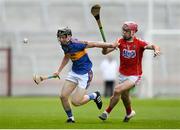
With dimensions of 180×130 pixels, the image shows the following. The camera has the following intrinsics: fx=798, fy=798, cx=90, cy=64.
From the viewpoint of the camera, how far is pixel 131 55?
56.7 ft

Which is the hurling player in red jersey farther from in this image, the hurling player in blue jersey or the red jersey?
the hurling player in blue jersey

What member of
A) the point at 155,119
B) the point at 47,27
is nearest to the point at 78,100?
the point at 155,119

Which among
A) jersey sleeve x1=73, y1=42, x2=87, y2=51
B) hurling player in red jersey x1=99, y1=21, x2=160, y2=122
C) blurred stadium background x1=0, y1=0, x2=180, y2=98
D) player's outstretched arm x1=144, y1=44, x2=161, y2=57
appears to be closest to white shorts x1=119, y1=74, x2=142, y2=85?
hurling player in red jersey x1=99, y1=21, x2=160, y2=122

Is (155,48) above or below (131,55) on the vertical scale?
above

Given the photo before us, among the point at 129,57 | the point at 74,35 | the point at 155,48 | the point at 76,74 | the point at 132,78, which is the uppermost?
the point at 155,48

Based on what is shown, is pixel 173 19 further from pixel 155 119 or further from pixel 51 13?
pixel 155 119

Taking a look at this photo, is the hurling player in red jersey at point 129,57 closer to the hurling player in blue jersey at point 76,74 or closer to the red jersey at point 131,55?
the red jersey at point 131,55

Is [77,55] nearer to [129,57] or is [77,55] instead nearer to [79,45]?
[79,45]

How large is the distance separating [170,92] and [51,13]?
7.11 metres

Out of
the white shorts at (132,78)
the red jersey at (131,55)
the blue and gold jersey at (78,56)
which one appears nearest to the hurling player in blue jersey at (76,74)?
the blue and gold jersey at (78,56)

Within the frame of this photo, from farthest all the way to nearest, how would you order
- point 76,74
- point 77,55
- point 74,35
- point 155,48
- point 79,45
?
1. point 74,35
2. point 76,74
3. point 77,55
4. point 79,45
5. point 155,48

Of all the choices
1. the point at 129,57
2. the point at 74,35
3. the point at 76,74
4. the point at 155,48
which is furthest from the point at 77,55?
the point at 74,35

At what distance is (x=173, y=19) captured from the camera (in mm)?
38812

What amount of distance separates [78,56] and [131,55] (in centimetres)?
116
